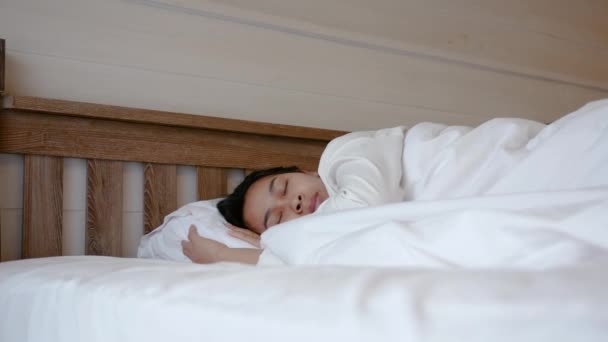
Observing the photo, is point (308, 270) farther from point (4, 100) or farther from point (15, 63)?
point (15, 63)

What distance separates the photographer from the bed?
0.26 metres

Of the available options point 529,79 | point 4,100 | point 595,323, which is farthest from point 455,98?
point 595,323

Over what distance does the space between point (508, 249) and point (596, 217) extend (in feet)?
0.23

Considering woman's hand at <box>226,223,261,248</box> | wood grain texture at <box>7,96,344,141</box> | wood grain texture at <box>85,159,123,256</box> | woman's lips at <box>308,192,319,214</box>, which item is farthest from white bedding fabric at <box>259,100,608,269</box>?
wood grain texture at <box>85,159,123,256</box>

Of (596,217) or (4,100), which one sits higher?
(4,100)

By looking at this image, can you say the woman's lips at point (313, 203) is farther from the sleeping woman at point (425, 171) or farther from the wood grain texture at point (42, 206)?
the wood grain texture at point (42, 206)

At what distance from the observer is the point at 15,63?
58.4 inches

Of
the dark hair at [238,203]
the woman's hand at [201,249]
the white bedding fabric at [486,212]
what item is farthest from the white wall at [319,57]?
the white bedding fabric at [486,212]

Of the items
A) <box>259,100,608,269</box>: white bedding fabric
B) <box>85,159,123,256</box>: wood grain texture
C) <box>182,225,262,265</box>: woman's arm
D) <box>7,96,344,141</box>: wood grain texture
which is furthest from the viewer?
<box>85,159,123,256</box>: wood grain texture

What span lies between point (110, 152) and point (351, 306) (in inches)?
52.1

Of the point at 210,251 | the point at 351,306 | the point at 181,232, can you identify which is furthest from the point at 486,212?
the point at 181,232

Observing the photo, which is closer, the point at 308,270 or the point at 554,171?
the point at 308,270

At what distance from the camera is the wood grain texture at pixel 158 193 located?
1.61 metres

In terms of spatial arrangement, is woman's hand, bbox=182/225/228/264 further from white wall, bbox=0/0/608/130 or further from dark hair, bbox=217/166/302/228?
white wall, bbox=0/0/608/130
